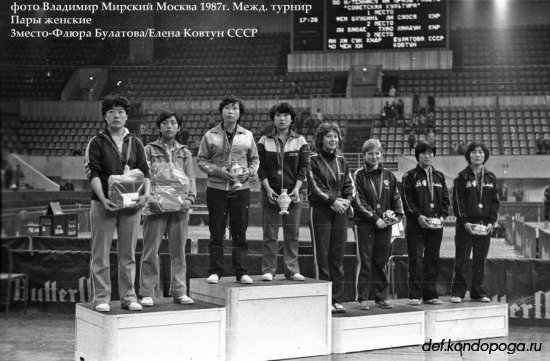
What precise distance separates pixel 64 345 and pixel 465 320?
10.9ft

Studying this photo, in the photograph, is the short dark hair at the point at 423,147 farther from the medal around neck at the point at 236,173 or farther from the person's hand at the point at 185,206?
the person's hand at the point at 185,206

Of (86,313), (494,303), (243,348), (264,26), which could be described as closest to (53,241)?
(86,313)

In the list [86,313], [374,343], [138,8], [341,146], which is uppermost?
[138,8]

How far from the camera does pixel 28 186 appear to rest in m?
3.55

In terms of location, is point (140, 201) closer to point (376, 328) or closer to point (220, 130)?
point (220, 130)

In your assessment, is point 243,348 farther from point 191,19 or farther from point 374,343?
point 191,19

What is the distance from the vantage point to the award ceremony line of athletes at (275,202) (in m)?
→ 4.68

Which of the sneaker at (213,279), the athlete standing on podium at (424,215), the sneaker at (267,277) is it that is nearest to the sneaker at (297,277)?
the sneaker at (267,277)

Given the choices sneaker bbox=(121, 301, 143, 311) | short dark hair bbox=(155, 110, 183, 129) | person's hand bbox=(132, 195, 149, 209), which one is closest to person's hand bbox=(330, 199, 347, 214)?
short dark hair bbox=(155, 110, 183, 129)

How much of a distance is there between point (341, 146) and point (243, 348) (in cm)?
207

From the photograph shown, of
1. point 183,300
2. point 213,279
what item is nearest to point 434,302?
point 213,279

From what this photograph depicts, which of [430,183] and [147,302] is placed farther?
[430,183]

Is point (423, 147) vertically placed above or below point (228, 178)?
above

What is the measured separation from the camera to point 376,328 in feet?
18.0
